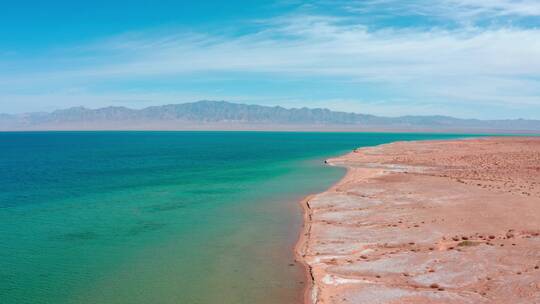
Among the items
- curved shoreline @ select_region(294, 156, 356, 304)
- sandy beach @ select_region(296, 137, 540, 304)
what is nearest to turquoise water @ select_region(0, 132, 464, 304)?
curved shoreline @ select_region(294, 156, 356, 304)

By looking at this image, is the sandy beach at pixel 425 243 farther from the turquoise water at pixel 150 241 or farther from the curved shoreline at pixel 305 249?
the turquoise water at pixel 150 241

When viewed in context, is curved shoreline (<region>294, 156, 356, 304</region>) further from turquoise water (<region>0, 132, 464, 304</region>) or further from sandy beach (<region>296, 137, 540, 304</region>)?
turquoise water (<region>0, 132, 464, 304</region>)

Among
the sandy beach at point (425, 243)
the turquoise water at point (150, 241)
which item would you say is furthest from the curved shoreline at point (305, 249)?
the turquoise water at point (150, 241)

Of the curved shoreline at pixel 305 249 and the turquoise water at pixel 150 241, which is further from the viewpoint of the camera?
the turquoise water at pixel 150 241

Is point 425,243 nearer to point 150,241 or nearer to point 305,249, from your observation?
point 305,249

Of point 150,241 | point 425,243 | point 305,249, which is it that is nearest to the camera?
point 425,243

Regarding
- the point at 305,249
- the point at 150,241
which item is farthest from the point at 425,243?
the point at 150,241

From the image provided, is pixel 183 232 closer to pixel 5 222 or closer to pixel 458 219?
pixel 5 222

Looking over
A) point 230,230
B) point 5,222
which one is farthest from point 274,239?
point 5,222
